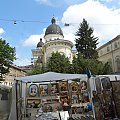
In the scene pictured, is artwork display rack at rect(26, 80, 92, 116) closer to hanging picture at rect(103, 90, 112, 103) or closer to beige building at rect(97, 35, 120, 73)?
hanging picture at rect(103, 90, 112, 103)

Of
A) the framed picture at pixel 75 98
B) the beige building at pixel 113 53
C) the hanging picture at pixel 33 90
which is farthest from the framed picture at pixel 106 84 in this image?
the beige building at pixel 113 53

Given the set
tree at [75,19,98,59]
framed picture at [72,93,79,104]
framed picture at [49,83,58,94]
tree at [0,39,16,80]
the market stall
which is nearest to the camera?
the market stall

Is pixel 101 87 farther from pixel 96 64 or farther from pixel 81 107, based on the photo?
Result: pixel 96 64

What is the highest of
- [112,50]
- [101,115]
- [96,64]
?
[112,50]

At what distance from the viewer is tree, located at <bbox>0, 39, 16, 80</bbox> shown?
125 feet

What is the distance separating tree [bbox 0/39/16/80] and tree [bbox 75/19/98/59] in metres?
15.3

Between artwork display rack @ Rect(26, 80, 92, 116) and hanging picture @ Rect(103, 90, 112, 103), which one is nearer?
hanging picture @ Rect(103, 90, 112, 103)

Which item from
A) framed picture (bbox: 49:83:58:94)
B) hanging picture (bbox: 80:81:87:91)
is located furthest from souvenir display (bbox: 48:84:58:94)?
hanging picture (bbox: 80:81:87:91)

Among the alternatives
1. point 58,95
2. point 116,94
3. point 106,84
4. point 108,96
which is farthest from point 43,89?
point 116,94

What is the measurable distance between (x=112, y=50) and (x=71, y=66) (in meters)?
17.0

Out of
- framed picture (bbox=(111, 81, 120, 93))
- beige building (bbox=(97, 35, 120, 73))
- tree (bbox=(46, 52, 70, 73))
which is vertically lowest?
framed picture (bbox=(111, 81, 120, 93))

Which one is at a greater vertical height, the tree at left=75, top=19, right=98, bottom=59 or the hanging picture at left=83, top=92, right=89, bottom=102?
the tree at left=75, top=19, right=98, bottom=59

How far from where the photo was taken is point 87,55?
49.0 m

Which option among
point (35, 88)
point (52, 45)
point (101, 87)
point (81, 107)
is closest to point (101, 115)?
point (101, 87)
